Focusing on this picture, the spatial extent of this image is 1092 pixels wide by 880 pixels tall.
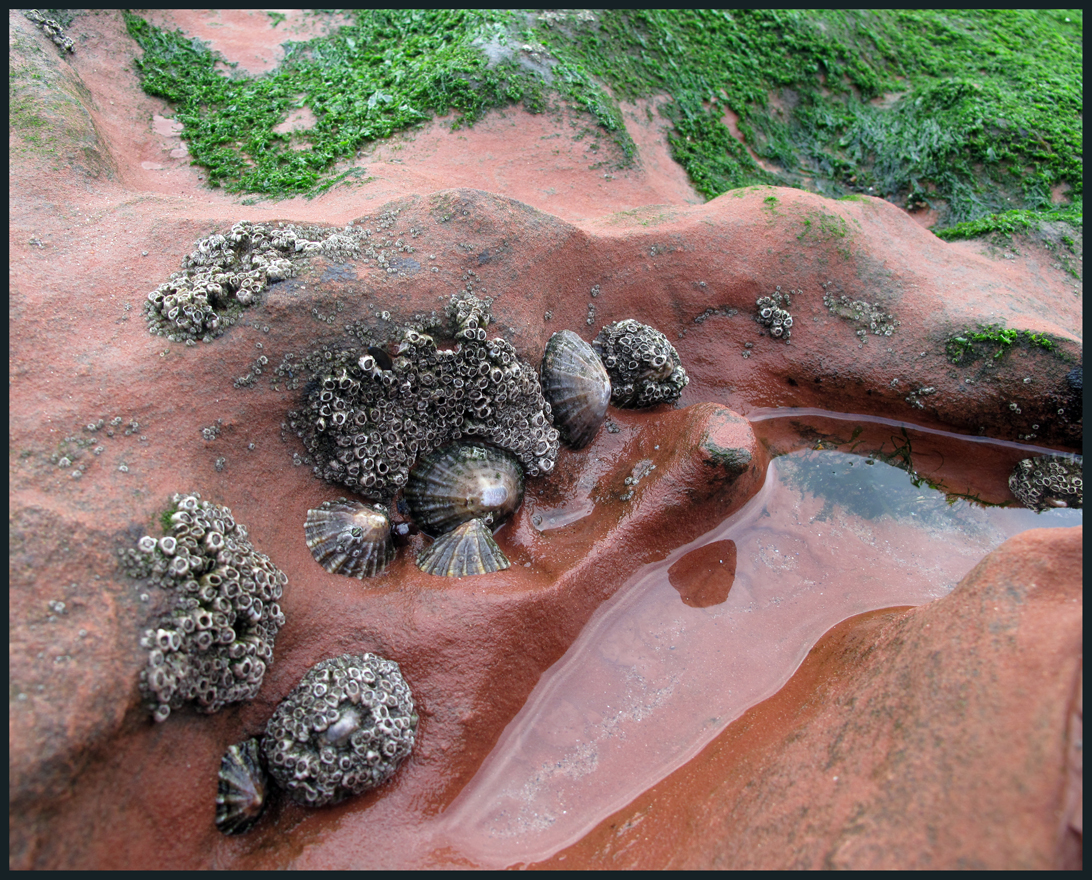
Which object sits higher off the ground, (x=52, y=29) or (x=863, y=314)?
(x=52, y=29)

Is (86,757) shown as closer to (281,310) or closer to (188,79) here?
(281,310)

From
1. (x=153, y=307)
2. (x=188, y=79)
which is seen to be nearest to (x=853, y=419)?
(x=153, y=307)

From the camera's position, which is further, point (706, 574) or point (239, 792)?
point (706, 574)

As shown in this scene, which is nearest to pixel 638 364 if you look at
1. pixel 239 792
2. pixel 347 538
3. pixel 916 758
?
pixel 347 538

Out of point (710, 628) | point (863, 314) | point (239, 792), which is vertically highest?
point (863, 314)

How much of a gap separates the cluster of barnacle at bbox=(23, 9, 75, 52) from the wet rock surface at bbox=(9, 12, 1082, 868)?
0.49 feet

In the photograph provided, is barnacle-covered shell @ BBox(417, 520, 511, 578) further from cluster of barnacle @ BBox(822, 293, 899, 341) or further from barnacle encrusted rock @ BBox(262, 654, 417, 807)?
cluster of barnacle @ BBox(822, 293, 899, 341)

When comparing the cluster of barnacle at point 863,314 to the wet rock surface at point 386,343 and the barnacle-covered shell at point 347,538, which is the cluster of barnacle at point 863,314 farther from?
the barnacle-covered shell at point 347,538

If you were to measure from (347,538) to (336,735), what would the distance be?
1.01 meters

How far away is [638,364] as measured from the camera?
459 centimetres

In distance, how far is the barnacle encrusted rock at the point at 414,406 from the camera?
12.2 ft

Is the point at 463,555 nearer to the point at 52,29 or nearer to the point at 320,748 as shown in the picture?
the point at 320,748

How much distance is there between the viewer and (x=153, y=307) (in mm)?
3602

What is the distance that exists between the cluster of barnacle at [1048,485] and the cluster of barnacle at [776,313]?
1977 mm
